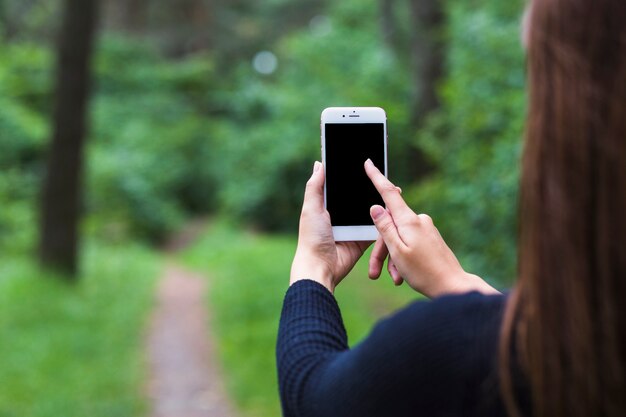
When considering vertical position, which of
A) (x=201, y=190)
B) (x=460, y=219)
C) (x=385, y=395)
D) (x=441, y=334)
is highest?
(x=441, y=334)

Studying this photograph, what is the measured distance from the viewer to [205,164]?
1133 inches

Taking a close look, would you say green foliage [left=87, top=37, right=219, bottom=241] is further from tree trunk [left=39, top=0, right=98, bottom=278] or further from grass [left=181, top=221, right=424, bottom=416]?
tree trunk [left=39, top=0, right=98, bottom=278]

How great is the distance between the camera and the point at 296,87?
22047mm

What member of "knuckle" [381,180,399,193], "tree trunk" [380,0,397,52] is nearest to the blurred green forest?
"tree trunk" [380,0,397,52]

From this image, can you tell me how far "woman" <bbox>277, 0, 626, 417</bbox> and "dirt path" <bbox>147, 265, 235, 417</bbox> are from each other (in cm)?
580

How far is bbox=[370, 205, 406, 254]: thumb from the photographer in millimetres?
1839

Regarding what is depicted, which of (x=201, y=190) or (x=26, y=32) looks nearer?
(x=201, y=190)

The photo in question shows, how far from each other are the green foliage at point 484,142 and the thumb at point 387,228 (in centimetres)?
660

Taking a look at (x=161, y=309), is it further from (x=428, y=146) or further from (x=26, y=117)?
(x=26, y=117)

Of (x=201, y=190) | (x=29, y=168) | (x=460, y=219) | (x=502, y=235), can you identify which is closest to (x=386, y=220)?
(x=502, y=235)

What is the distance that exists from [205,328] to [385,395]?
8966mm

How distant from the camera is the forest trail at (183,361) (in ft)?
23.9

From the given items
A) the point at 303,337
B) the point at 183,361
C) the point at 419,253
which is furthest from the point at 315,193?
the point at 183,361

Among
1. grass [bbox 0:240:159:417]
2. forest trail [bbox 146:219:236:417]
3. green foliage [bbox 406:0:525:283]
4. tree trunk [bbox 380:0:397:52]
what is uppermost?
tree trunk [bbox 380:0:397:52]
